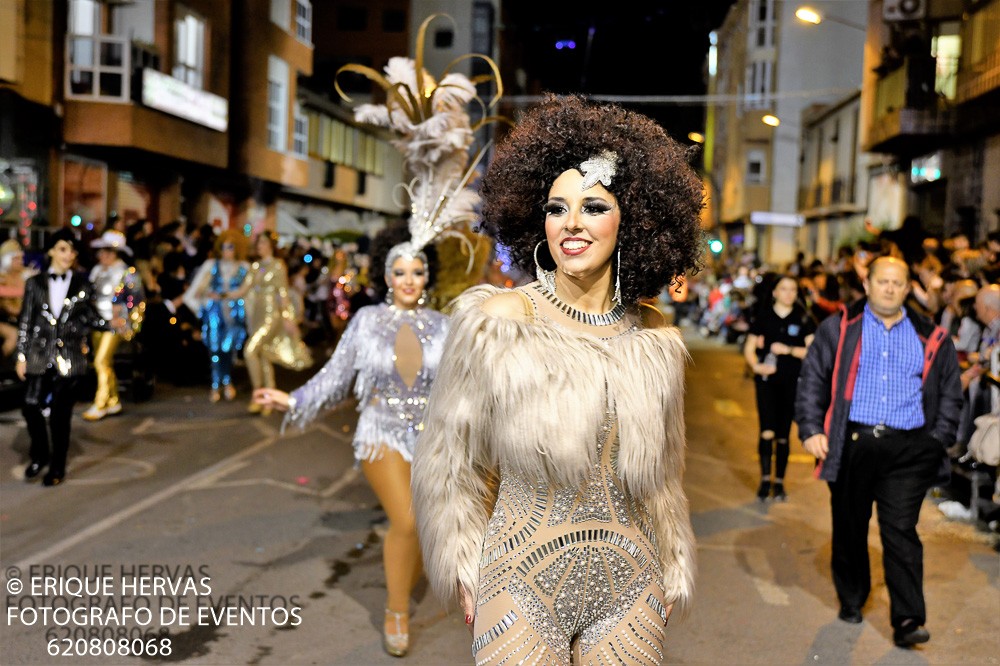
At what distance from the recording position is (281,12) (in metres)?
34.1

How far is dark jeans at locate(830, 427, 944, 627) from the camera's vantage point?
226 inches

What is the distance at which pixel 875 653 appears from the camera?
5.63 meters

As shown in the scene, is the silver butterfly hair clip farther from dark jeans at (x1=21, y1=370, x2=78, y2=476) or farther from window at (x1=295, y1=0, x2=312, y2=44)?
window at (x1=295, y1=0, x2=312, y2=44)

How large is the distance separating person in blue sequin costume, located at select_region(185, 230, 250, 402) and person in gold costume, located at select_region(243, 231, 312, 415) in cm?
15

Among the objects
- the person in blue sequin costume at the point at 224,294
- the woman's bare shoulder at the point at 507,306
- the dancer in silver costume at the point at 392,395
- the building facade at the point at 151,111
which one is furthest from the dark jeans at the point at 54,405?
the building facade at the point at 151,111

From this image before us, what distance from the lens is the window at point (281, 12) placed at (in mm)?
33156

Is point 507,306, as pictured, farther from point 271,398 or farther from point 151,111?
point 151,111

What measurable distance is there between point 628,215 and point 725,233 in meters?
64.3

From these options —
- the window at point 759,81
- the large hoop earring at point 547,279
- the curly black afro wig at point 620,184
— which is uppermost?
the window at point 759,81

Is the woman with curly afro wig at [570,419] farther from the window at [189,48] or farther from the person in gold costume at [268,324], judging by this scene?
the window at [189,48]

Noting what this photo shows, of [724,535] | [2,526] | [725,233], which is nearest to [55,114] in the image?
[2,526]

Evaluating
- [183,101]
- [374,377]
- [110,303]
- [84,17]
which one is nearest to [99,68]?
[84,17]

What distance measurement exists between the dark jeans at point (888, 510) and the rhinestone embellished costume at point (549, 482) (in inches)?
116

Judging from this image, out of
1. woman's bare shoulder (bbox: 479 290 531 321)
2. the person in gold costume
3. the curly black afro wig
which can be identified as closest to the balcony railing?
the person in gold costume
